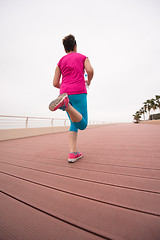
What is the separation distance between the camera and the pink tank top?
4.17 ft

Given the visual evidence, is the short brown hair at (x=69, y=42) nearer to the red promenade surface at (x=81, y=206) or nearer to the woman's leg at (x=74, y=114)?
the woman's leg at (x=74, y=114)

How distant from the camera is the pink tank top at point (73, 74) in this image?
1.27m

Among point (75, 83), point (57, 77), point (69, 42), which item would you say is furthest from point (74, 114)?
point (69, 42)

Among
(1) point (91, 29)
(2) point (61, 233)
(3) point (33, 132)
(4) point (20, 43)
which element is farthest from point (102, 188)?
(1) point (91, 29)

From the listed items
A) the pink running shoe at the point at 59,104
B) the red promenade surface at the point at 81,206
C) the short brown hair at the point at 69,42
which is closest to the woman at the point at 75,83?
the short brown hair at the point at 69,42

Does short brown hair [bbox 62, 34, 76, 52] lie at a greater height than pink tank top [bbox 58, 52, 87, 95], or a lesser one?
greater

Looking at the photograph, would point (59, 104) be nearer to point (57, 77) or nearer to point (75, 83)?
point (75, 83)

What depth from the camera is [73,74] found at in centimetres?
130

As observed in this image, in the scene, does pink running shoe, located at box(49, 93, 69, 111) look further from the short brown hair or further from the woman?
the short brown hair

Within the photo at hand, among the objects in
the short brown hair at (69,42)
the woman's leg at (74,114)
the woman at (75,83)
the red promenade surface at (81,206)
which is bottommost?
the red promenade surface at (81,206)

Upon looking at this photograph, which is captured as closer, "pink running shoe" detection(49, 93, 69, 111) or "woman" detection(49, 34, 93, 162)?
"pink running shoe" detection(49, 93, 69, 111)

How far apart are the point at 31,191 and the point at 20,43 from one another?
47733 millimetres

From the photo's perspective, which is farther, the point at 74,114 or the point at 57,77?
the point at 57,77

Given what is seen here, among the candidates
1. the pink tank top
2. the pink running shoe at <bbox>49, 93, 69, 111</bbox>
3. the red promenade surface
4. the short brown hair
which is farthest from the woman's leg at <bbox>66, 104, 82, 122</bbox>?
the short brown hair
